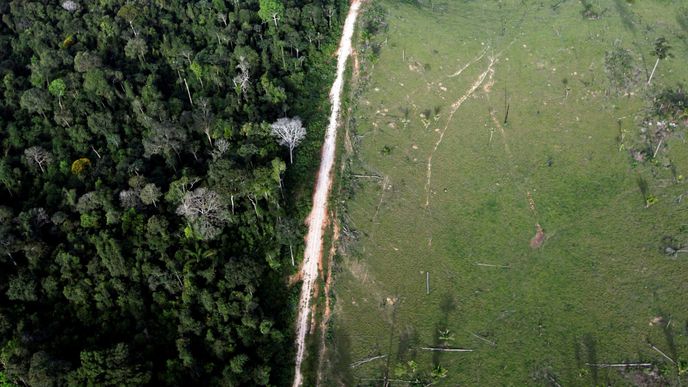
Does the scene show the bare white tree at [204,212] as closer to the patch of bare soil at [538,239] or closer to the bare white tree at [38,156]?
the bare white tree at [38,156]

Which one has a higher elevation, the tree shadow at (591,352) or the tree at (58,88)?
the tree at (58,88)

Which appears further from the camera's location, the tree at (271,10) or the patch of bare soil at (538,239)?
the tree at (271,10)

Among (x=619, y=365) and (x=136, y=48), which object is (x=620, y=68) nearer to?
(x=619, y=365)

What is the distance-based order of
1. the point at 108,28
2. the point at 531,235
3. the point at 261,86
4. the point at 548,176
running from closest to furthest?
the point at 531,235 < the point at 548,176 < the point at 261,86 < the point at 108,28

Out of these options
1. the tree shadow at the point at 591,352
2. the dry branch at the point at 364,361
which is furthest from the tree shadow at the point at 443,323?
the tree shadow at the point at 591,352

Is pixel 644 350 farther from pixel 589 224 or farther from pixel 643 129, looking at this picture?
pixel 643 129

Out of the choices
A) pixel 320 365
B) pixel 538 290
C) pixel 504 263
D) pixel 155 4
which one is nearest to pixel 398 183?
pixel 504 263

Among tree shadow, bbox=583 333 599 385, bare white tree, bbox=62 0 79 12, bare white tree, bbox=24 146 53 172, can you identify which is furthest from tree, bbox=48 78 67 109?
tree shadow, bbox=583 333 599 385
